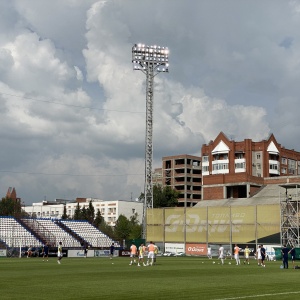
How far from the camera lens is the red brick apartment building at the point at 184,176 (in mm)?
180250

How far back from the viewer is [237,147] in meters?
153

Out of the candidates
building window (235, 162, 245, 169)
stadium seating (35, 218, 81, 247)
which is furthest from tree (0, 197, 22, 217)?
stadium seating (35, 218, 81, 247)

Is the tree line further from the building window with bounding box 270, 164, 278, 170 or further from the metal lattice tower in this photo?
the metal lattice tower

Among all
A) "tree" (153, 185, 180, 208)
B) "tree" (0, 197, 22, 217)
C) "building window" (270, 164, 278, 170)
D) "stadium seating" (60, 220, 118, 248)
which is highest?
"building window" (270, 164, 278, 170)

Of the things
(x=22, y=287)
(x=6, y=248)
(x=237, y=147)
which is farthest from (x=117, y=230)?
(x=22, y=287)

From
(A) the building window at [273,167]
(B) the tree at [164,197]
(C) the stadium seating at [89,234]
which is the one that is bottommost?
(C) the stadium seating at [89,234]

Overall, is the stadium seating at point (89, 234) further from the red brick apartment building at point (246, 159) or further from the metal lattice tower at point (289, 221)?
the red brick apartment building at point (246, 159)

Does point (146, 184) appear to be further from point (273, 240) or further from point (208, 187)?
point (208, 187)

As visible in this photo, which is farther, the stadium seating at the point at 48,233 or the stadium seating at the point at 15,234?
the stadium seating at the point at 48,233

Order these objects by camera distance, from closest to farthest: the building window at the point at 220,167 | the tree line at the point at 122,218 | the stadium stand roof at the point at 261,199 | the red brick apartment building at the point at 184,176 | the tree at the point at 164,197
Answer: the stadium stand roof at the point at 261,199, the tree line at the point at 122,218, the tree at the point at 164,197, the building window at the point at 220,167, the red brick apartment building at the point at 184,176

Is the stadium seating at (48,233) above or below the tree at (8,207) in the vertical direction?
below

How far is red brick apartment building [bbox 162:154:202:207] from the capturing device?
7096 inches

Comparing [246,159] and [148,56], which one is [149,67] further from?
[246,159]

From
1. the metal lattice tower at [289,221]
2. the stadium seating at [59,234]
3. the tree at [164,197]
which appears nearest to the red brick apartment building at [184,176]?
the tree at [164,197]
